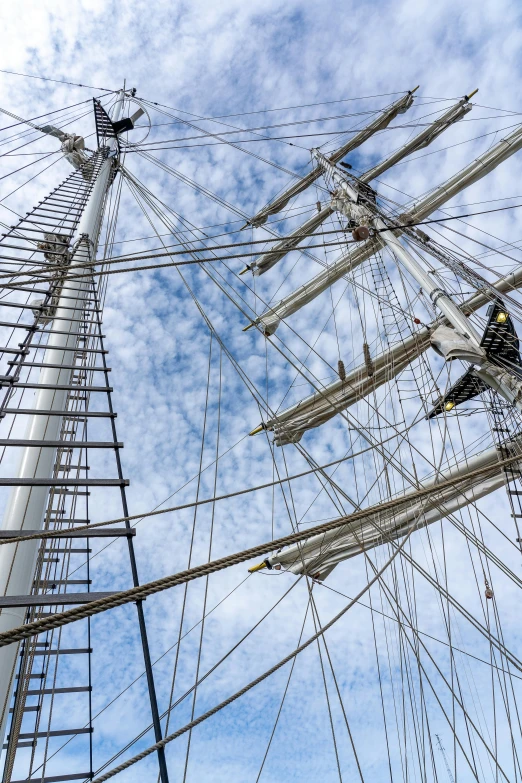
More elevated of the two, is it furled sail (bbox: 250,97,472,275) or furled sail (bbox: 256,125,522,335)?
furled sail (bbox: 250,97,472,275)

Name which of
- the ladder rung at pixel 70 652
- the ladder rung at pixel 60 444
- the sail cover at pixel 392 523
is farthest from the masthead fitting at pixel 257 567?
the ladder rung at pixel 60 444

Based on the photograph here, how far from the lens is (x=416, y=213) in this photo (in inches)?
487

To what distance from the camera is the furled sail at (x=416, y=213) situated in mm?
11594

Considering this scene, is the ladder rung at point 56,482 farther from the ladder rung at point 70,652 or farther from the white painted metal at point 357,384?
the white painted metal at point 357,384

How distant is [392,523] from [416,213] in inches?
310

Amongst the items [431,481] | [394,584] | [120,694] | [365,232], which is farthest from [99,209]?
[431,481]

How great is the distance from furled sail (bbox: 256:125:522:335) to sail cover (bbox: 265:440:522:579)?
464 centimetres

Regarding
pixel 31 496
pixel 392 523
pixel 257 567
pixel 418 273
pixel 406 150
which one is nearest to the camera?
pixel 31 496

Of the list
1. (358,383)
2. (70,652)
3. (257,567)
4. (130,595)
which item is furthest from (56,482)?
(358,383)

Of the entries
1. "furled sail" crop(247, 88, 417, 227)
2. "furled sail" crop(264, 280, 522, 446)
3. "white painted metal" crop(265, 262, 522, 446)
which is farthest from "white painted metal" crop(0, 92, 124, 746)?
"furled sail" crop(247, 88, 417, 227)

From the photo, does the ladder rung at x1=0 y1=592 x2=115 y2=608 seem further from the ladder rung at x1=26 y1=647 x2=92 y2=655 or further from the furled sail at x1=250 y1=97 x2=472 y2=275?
the furled sail at x1=250 y1=97 x2=472 y2=275

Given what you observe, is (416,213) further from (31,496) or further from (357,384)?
(31,496)

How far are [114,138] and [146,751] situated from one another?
886 cm

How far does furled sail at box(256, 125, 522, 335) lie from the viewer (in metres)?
11.6
